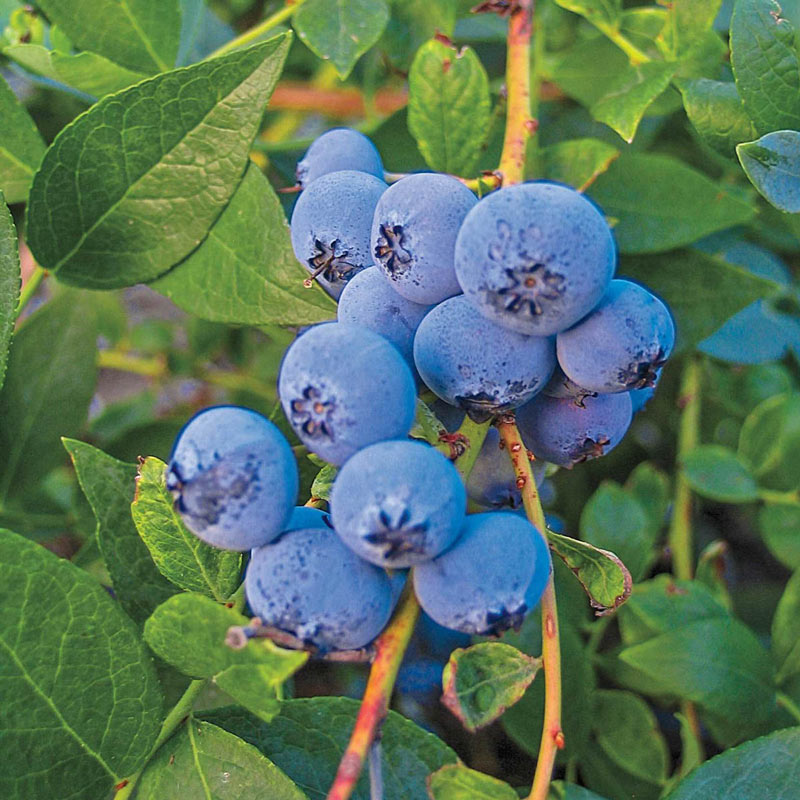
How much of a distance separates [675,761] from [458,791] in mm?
1007

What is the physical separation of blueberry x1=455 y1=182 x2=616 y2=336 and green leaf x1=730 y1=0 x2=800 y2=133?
415 millimetres

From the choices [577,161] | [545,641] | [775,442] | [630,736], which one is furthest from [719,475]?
[545,641]

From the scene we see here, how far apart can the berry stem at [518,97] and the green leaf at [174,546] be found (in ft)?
1.48

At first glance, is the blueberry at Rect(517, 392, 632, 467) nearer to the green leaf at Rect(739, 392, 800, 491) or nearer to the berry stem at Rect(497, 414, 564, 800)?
the berry stem at Rect(497, 414, 564, 800)

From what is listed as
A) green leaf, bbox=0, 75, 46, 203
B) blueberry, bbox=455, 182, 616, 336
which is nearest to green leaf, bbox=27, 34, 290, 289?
green leaf, bbox=0, 75, 46, 203

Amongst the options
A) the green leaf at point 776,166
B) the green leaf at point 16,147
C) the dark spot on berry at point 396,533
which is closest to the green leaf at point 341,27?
the green leaf at point 16,147

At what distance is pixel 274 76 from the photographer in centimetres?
101

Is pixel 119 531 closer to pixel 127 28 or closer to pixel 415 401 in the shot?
pixel 415 401

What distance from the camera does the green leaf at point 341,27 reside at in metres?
1.13

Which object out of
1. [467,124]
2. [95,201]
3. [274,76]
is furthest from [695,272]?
[95,201]

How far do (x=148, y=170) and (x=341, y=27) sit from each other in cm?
32

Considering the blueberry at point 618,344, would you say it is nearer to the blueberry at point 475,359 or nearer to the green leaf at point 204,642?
the blueberry at point 475,359

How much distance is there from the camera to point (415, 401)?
2.25ft

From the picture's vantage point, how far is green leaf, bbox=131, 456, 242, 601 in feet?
2.71
